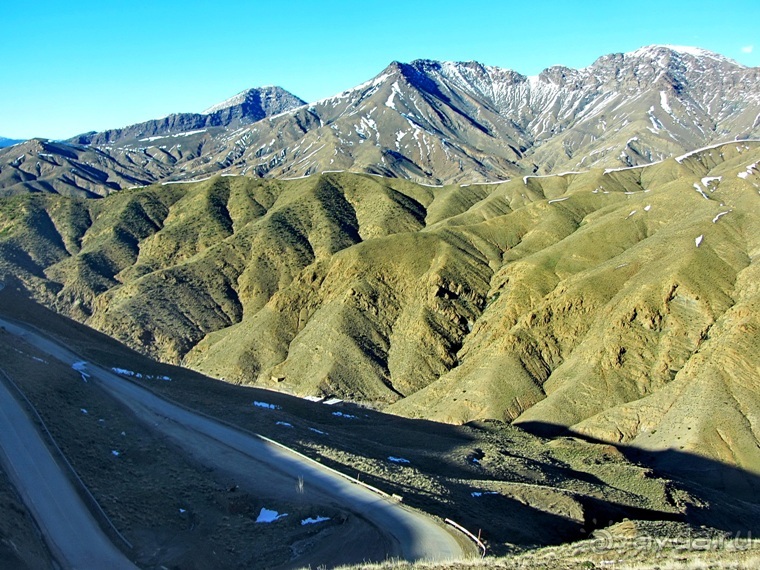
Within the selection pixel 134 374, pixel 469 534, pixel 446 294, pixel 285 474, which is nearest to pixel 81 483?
pixel 285 474

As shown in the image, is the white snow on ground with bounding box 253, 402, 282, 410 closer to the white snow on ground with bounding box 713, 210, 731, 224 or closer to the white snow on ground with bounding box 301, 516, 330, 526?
the white snow on ground with bounding box 301, 516, 330, 526

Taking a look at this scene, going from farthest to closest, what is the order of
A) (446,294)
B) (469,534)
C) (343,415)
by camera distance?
(446,294)
(343,415)
(469,534)

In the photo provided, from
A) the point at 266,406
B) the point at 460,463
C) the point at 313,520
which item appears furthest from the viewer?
the point at 266,406

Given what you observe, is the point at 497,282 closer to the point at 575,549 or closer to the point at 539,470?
the point at 539,470

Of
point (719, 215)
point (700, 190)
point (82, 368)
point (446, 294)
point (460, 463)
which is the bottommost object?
point (460, 463)

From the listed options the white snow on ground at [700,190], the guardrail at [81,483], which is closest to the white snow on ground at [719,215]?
the white snow on ground at [700,190]

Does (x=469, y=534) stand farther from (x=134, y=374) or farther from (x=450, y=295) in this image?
(x=450, y=295)
